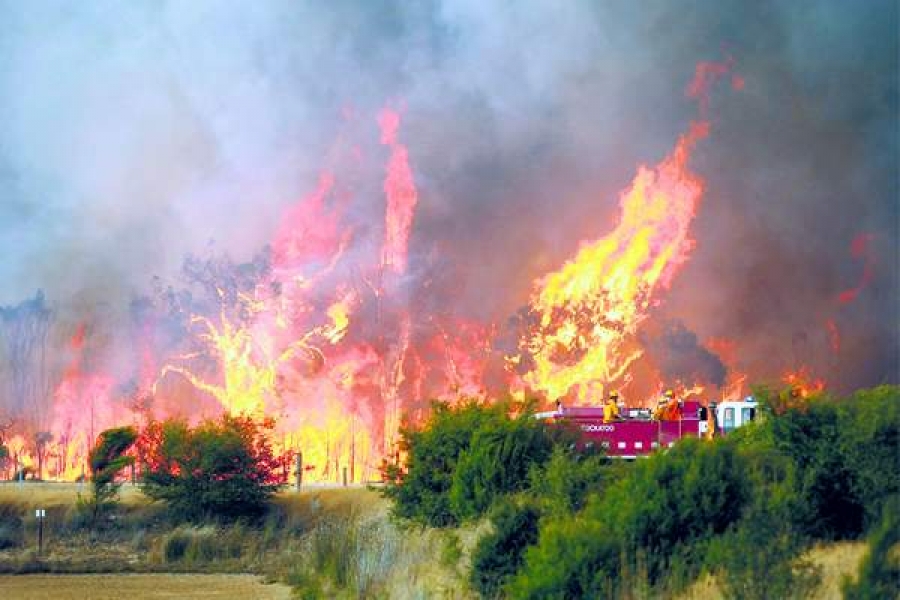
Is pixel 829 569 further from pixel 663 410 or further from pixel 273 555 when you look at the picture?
pixel 273 555

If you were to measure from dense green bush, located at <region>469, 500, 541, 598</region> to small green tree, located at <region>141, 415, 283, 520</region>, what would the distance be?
38948 mm

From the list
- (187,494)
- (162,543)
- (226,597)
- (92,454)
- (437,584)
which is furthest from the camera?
(92,454)

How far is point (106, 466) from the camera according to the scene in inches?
2790

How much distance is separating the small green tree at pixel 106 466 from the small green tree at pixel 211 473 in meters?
2.08

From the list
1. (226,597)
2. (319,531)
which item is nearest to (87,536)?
(226,597)

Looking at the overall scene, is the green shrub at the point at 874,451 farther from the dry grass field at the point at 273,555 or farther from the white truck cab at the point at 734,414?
the white truck cab at the point at 734,414

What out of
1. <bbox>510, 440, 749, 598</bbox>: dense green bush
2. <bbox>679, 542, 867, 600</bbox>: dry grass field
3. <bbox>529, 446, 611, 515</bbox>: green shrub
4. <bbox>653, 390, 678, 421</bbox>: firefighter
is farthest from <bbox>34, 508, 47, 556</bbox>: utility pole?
<bbox>679, 542, 867, 600</bbox>: dry grass field

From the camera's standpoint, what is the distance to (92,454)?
72.1 metres

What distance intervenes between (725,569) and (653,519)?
89.6 inches

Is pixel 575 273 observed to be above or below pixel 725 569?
above

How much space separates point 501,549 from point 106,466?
47326mm

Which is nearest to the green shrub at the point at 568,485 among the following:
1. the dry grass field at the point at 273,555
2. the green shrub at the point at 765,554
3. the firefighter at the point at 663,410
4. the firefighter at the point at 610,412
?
the dry grass field at the point at 273,555

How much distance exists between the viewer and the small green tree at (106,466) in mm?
65625

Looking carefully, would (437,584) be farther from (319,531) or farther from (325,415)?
(325,415)
